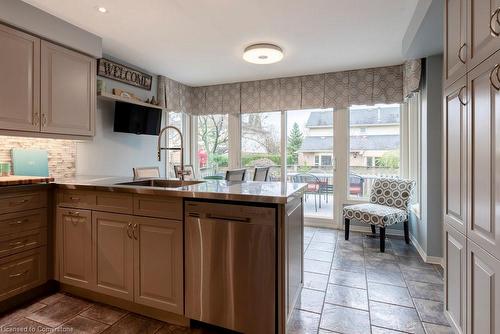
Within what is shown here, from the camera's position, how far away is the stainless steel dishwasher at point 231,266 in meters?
1.59

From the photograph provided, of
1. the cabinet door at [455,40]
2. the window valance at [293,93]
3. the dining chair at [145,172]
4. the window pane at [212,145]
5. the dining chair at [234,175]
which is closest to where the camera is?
the cabinet door at [455,40]

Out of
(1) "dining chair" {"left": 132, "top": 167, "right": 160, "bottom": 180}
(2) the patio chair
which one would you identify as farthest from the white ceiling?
(2) the patio chair

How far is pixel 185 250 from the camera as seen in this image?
1776 millimetres

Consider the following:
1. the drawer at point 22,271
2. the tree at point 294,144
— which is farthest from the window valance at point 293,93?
the drawer at point 22,271

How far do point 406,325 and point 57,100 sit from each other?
3.45 m

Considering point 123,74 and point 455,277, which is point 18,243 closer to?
point 123,74

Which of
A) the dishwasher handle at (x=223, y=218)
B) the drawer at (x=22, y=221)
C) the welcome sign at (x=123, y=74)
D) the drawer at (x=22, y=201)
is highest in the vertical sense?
the welcome sign at (x=123, y=74)

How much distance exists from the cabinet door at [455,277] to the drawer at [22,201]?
116 inches

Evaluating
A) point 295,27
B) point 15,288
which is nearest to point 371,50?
point 295,27

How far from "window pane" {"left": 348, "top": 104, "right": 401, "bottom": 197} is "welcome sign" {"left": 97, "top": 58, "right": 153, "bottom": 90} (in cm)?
321

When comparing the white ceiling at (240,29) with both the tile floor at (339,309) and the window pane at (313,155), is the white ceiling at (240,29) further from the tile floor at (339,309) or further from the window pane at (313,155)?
the tile floor at (339,309)

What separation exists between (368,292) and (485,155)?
1.57 m

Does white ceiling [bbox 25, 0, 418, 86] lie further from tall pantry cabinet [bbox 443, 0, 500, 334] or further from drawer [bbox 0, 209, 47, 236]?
drawer [bbox 0, 209, 47, 236]

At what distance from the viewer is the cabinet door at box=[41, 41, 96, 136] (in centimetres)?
252
